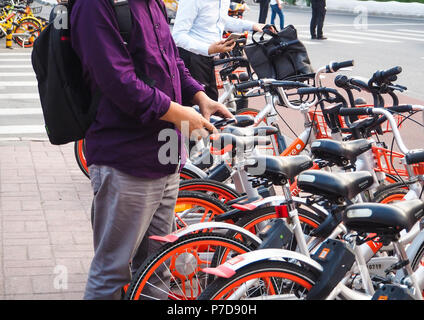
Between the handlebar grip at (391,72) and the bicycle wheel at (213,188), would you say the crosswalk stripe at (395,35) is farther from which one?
the bicycle wheel at (213,188)

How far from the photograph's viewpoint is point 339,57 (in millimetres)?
17406

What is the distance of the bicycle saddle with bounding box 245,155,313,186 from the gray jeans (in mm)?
439

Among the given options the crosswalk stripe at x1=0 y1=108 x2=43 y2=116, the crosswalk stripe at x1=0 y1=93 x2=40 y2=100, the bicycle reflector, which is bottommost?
the crosswalk stripe at x1=0 y1=93 x2=40 y2=100

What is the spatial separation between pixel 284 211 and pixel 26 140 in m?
6.09

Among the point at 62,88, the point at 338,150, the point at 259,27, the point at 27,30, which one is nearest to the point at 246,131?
the point at 338,150

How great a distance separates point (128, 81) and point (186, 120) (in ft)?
1.04

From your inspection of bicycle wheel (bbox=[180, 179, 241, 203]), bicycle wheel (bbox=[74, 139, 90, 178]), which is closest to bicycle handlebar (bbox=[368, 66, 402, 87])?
bicycle wheel (bbox=[180, 179, 241, 203])

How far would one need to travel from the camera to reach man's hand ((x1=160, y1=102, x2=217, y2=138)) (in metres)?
3.12

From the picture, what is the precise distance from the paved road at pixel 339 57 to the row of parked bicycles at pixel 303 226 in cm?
516

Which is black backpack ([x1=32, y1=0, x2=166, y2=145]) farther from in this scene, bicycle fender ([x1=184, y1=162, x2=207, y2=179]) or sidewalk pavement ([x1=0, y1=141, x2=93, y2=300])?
bicycle fender ([x1=184, y1=162, x2=207, y2=179])

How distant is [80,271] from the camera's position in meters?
4.85

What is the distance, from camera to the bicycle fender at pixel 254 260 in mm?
2879

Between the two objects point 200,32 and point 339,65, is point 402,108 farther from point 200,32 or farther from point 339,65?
point 200,32

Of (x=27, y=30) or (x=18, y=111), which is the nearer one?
(x=18, y=111)
